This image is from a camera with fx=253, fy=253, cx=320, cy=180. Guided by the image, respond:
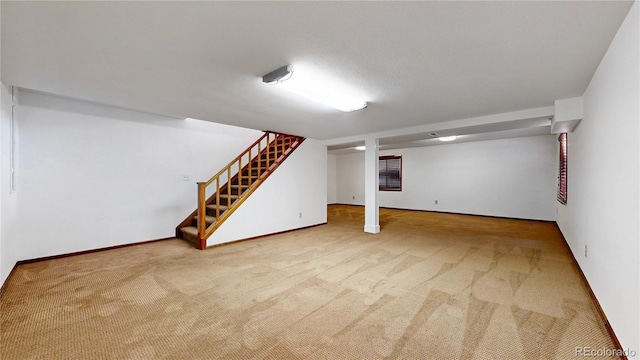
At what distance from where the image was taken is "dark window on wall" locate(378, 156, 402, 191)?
9073 mm

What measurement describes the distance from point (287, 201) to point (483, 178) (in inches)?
227

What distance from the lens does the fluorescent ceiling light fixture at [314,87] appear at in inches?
89.9

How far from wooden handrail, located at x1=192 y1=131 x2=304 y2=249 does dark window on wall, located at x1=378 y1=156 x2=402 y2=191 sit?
4499mm

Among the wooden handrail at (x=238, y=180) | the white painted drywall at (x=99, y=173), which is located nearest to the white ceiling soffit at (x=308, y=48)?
the white painted drywall at (x=99, y=173)

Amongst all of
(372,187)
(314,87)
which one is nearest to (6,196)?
(314,87)

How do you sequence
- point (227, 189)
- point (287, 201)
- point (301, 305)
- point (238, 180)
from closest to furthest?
point (301, 305) → point (227, 189) → point (238, 180) → point (287, 201)

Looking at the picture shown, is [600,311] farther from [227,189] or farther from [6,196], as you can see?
[6,196]

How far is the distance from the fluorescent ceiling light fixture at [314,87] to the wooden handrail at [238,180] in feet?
7.47

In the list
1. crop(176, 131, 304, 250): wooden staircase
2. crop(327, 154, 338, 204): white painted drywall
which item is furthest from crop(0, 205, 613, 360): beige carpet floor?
crop(327, 154, 338, 204): white painted drywall

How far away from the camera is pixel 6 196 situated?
2.69 metres

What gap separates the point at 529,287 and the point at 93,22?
13.9ft

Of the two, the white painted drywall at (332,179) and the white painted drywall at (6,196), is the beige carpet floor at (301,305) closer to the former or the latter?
the white painted drywall at (6,196)

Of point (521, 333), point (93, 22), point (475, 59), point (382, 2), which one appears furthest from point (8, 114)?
point (521, 333)

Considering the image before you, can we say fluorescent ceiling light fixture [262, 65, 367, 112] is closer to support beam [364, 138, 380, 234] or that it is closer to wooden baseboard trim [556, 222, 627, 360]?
support beam [364, 138, 380, 234]
